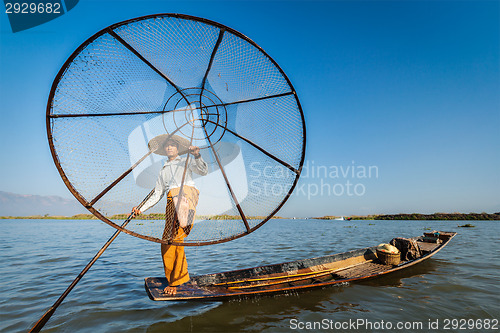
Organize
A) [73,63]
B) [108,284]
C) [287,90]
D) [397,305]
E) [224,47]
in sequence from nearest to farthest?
[73,63]
[224,47]
[287,90]
[397,305]
[108,284]

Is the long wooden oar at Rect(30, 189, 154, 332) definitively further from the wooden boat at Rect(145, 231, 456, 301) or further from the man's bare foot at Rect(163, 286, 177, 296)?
the man's bare foot at Rect(163, 286, 177, 296)

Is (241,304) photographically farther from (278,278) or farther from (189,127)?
(189,127)

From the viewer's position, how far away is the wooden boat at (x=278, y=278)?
358 centimetres

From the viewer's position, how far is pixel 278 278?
4723 millimetres

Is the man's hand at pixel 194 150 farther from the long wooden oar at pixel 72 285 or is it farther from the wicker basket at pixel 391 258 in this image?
the wicker basket at pixel 391 258

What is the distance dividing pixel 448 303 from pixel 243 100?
5.00m

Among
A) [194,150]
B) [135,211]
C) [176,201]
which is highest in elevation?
[194,150]

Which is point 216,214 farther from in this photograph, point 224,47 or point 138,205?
point 224,47

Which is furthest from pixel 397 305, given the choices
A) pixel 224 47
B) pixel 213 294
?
pixel 224 47

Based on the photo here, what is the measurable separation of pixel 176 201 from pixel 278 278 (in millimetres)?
2705

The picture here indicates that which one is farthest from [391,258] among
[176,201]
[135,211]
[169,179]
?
[135,211]

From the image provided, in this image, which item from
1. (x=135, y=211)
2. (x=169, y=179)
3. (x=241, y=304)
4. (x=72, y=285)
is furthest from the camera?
(x=241, y=304)

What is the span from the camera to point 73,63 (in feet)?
9.09

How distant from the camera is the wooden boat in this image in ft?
11.8
